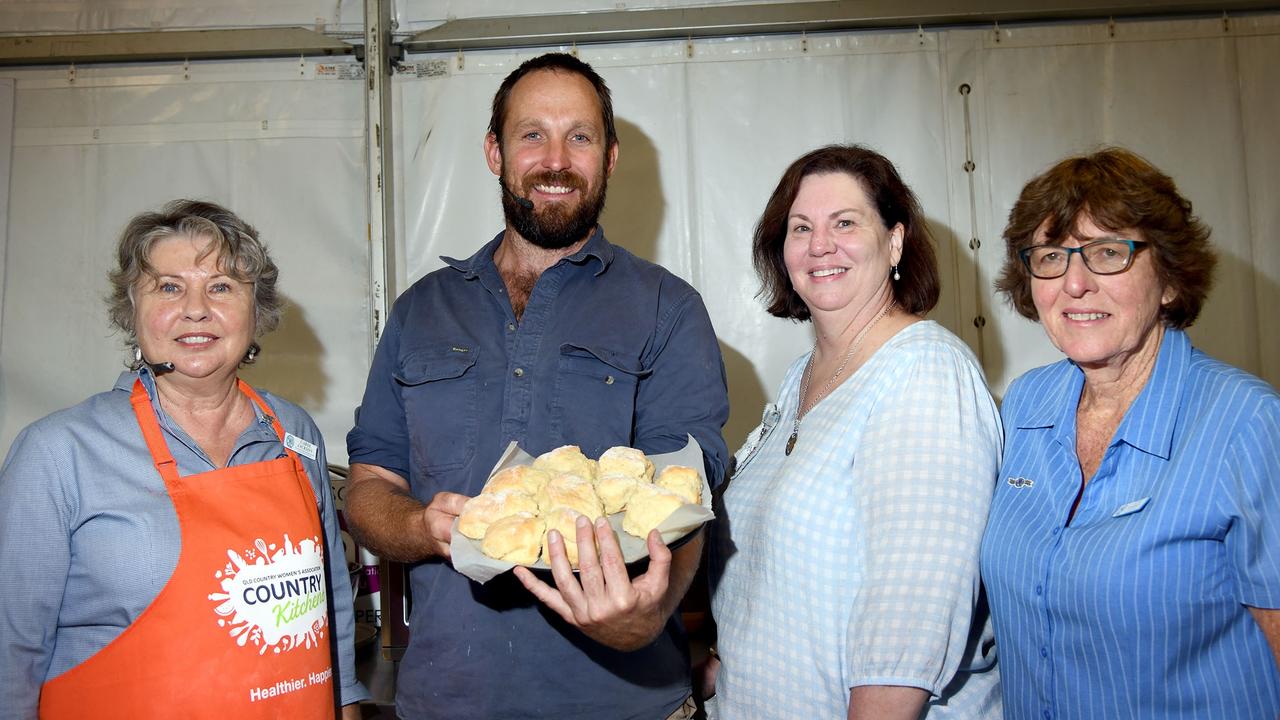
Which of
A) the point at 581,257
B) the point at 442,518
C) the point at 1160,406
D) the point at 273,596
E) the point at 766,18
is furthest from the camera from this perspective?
the point at 766,18

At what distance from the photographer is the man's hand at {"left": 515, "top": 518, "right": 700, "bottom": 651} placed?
129 cm

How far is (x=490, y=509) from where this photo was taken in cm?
139

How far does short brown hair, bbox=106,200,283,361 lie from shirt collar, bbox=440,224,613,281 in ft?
1.35

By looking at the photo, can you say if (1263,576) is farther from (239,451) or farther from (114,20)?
(114,20)

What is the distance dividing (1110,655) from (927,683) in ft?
0.97

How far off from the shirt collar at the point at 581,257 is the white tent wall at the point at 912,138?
1.33 meters

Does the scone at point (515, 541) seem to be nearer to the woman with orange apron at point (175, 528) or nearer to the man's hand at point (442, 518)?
the man's hand at point (442, 518)

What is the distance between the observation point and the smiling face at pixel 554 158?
1.90 m

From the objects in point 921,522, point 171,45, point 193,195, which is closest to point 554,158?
point 921,522

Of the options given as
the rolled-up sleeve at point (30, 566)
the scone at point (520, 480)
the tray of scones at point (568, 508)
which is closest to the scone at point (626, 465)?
the tray of scones at point (568, 508)

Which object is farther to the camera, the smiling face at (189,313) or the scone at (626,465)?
the smiling face at (189,313)

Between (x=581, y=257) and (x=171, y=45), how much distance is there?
2.44 metres

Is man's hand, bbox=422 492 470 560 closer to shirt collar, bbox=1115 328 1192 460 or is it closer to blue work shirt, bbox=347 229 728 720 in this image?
blue work shirt, bbox=347 229 728 720

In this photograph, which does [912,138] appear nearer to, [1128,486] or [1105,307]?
[1105,307]
